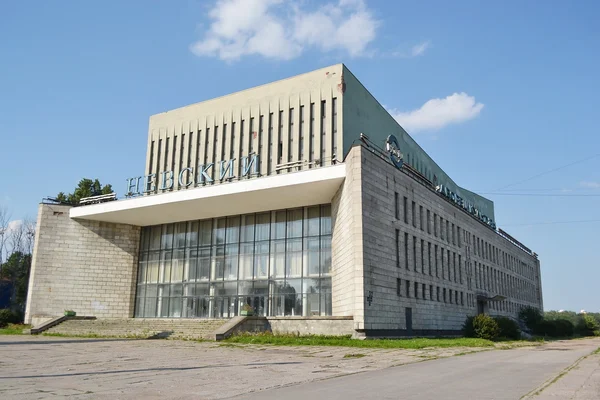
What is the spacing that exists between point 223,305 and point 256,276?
3.91 meters

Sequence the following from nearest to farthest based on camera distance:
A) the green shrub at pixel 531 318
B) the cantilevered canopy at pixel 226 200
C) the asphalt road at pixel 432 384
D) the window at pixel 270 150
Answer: the asphalt road at pixel 432 384
the cantilevered canopy at pixel 226 200
the window at pixel 270 150
the green shrub at pixel 531 318

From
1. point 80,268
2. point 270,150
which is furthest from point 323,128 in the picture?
point 80,268

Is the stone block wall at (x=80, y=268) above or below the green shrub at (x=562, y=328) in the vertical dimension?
above

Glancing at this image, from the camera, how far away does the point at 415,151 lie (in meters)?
52.3

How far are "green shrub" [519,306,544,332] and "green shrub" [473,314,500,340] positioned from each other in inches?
956

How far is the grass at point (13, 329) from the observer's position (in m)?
37.8

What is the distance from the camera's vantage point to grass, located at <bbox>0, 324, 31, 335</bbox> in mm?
37750

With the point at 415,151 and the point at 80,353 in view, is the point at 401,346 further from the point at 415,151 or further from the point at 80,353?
the point at 415,151

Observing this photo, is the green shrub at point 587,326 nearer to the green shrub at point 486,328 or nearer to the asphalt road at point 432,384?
the green shrub at point 486,328

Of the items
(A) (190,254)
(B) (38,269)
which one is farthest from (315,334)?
(B) (38,269)

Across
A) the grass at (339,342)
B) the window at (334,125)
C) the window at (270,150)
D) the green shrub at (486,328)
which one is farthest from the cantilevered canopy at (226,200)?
the green shrub at (486,328)

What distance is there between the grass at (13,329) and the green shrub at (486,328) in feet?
108

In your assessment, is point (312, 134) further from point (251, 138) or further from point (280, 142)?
point (251, 138)

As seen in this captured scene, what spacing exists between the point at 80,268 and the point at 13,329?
6654mm
